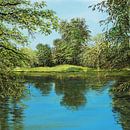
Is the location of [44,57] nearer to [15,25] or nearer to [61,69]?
Result: [61,69]

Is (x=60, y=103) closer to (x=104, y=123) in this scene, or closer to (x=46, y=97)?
(x=46, y=97)

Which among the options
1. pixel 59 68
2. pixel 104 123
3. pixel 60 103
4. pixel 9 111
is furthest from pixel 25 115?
pixel 59 68

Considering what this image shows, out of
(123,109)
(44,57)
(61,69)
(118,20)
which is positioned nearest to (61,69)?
(61,69)

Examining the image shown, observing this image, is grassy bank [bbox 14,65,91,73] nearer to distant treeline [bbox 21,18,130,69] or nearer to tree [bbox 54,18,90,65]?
distant treeline [bbox 21,18,130,69]

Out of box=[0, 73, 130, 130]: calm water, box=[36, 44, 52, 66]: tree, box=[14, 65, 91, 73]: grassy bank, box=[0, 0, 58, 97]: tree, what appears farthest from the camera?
box=[36, 44, 52, 66]: tree

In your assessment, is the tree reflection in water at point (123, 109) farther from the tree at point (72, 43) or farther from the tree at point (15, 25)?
the tree at point (72, 43)

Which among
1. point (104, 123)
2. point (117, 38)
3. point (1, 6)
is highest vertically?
point (1, 6)

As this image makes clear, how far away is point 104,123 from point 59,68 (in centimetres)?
11367

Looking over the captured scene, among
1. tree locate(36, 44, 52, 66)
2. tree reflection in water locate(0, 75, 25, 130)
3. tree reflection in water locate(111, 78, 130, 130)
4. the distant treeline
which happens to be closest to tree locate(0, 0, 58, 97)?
tree reflection in water locate(0, 75, 25, 130)

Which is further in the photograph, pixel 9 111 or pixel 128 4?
pixel 9 111

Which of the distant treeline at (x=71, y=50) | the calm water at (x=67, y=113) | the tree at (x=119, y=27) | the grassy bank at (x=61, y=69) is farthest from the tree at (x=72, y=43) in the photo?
the tree at (x=119, y=27)

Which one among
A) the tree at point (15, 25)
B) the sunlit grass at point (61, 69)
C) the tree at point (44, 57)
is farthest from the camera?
the tree at point (44, 57)

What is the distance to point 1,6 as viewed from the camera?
2006 centimetres

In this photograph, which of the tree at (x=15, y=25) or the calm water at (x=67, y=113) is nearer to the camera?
the tree at (x=15, y=25)
